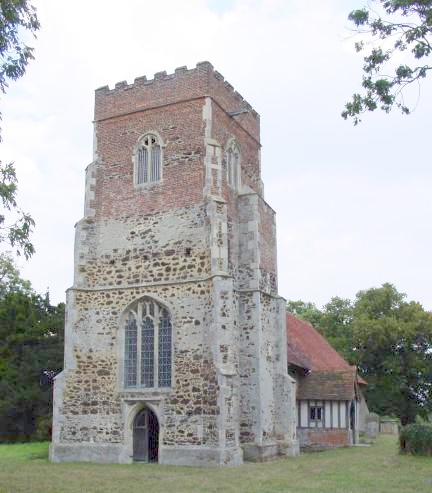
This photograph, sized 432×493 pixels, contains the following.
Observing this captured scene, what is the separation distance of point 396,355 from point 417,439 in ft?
63.0

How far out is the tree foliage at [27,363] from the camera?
89.9 feet

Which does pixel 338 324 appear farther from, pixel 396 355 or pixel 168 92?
pixel 168 92

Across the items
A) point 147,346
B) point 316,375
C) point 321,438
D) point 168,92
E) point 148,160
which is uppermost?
point 168,92

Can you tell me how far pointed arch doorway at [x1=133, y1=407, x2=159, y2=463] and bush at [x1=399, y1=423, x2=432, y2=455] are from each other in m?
8.11

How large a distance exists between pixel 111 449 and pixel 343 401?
11.2 meters

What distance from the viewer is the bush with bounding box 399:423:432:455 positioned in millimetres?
20312

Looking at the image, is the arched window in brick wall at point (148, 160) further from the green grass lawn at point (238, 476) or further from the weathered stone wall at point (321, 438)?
the weathered stone wall at point (321, 438)

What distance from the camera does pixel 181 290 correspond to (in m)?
20.9

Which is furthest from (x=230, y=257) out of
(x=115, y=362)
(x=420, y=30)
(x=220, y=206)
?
(x=420, y=30)

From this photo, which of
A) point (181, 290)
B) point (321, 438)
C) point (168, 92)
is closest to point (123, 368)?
point (181, 290)

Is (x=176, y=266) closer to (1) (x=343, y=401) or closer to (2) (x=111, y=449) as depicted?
(2) (x=111, y=449)

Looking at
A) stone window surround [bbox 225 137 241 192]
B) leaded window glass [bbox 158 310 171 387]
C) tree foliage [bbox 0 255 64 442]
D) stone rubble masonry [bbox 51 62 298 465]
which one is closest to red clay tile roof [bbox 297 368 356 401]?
stone rubble masonry [bbox 51 62 298 465]

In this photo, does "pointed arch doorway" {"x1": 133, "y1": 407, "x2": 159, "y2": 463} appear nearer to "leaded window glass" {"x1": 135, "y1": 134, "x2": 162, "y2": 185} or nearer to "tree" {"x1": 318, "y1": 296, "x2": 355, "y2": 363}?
"leaded window glass" {"x1": 135, "y1": 134, "x2": 162, "y2": 185}

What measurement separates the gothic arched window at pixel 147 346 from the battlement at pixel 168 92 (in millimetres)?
7200
